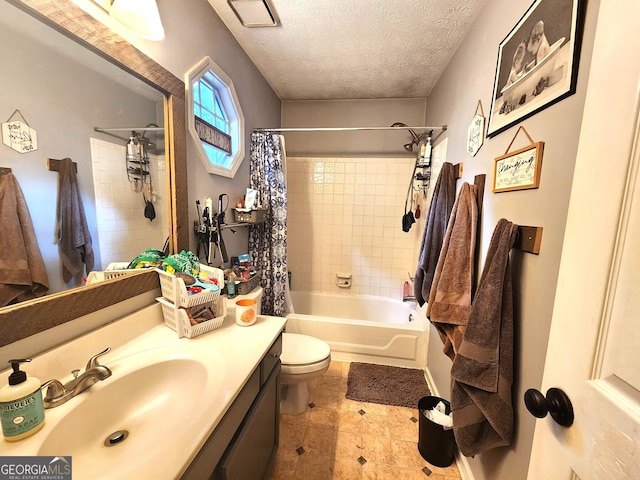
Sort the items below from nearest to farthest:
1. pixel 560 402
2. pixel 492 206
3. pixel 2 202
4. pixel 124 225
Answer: pixel 560 402 < pixel 2 202 < pixel 124 225 < pixel 492 206

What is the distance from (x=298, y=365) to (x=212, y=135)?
1551 mm

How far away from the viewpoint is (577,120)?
0.73 meters

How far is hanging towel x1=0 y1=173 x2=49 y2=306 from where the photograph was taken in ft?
2.29

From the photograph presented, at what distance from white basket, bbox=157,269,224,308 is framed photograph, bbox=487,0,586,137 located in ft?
4.73

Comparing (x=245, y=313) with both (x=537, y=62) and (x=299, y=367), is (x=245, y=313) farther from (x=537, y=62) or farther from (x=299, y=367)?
(x=537, y=62)

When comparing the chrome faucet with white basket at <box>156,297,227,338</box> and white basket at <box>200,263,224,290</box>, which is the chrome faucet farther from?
white basket at <box>200,263,224,290</box>

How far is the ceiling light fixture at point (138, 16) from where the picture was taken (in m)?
0.90

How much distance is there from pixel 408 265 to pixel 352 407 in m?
1.59

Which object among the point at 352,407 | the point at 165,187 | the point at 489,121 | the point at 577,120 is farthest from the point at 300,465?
the point at 489,121

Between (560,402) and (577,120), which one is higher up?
(577,120)

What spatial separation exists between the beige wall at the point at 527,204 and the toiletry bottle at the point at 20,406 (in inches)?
55.2

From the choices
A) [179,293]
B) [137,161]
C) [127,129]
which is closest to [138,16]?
[127,129]

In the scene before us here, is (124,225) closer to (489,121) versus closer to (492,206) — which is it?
(492,206)
